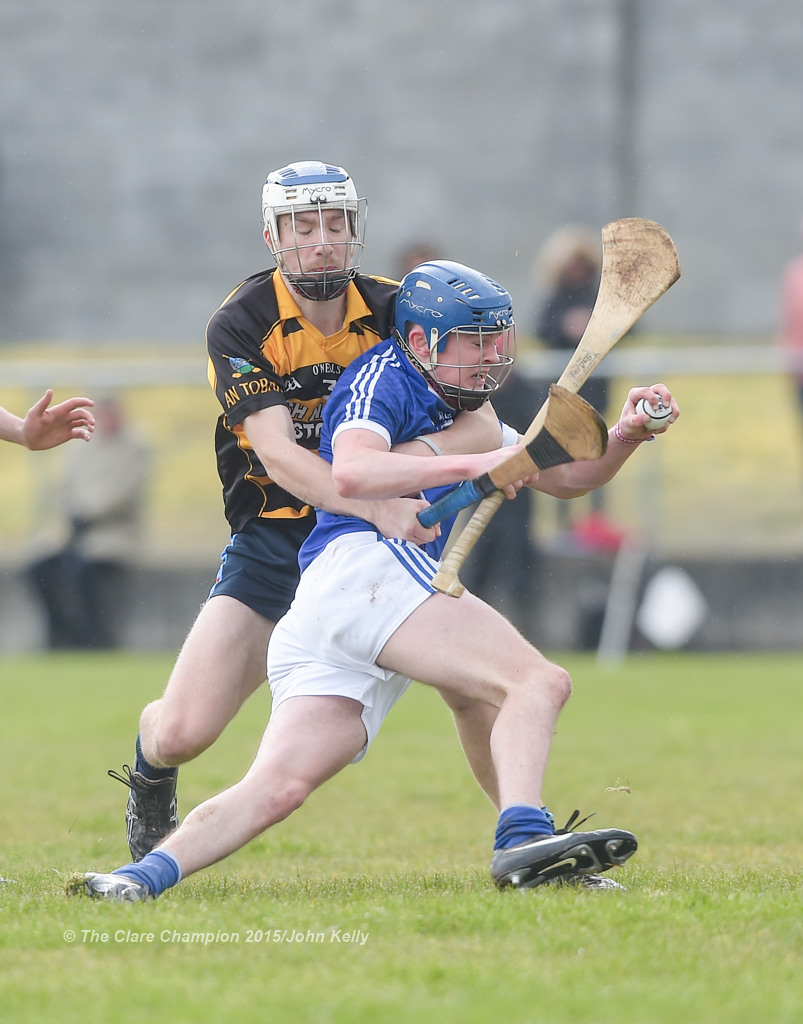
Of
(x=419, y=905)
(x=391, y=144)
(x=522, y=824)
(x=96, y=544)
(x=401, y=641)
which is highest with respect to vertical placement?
(x=391, y=144)

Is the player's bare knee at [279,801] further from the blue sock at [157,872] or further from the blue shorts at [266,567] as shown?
the blue shorts at [266,567]

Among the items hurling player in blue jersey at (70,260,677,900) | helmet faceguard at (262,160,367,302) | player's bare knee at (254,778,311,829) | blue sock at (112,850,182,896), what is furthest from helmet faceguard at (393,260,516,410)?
blue sock at (112,850,182,896)

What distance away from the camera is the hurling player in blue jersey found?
4387 millimetres

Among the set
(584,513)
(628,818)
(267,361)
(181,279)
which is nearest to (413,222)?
(181,279)

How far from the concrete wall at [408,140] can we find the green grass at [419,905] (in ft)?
29.4

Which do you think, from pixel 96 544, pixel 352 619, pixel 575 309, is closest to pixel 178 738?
pixel 352 619

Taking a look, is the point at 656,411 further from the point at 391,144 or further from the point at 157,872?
the point at 391,144

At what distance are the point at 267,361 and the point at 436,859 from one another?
187 cm

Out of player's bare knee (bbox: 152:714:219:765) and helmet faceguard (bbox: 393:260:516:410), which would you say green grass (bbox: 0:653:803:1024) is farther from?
helmet faceguard (bbox: 393:260:516:410)

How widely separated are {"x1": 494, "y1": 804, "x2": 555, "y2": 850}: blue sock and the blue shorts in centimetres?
131

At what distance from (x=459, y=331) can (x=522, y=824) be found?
1389mm

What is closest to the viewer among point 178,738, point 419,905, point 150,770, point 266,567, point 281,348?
point 419,905

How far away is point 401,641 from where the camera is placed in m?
4.55

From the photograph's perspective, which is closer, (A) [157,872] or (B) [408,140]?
(A) [157,872]
